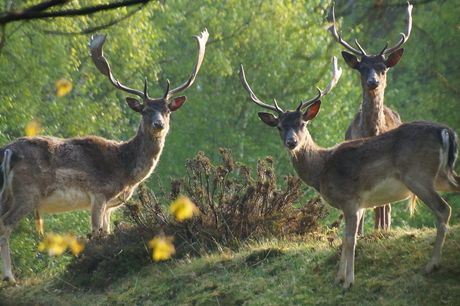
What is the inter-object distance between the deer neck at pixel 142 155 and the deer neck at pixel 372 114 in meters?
2.86

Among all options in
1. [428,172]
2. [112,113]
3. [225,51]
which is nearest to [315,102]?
[428,172]

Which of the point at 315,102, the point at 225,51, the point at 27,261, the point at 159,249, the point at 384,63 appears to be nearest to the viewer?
the point at 315,102

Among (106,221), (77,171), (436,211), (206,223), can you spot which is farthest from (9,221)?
(436,211)

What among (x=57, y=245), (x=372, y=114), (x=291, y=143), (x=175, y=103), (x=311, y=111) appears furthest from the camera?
(x=175, y=103)

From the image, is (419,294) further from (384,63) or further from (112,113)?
(112,113)

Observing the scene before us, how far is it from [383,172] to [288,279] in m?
1.51

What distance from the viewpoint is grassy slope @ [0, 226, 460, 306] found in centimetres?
612

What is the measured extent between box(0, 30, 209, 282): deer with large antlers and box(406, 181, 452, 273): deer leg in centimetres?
427

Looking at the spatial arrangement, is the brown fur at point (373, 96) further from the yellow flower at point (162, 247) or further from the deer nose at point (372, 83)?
the yellow flower at point (162, 247)

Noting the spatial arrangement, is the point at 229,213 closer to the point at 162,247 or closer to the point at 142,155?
the point at 162,247

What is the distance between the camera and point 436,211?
624 cm

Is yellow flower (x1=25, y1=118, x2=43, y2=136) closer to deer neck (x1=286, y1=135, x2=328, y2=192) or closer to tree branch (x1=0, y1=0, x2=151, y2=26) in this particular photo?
deer neck (x1=286, y1=135, x2=328, y2=192)

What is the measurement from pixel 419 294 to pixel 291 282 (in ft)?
4.85

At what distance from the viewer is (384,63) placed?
923 cm
